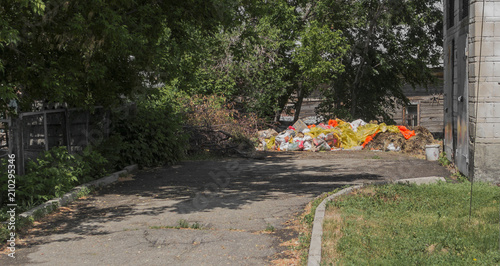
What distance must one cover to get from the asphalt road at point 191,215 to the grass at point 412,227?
86 cm

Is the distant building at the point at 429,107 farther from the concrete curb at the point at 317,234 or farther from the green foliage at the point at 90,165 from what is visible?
the concrete curb at the point at 317,234

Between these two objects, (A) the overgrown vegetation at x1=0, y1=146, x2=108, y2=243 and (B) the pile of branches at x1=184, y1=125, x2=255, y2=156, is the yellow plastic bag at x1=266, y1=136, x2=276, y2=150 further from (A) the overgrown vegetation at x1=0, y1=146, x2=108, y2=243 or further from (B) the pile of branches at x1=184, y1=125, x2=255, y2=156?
(A) the overgrown vegetation at x1=0, y1=146, x2=108, y2=243

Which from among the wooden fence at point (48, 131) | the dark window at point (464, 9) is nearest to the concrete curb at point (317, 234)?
the dark window at point (464, 9)

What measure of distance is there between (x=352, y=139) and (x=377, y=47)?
11772mm

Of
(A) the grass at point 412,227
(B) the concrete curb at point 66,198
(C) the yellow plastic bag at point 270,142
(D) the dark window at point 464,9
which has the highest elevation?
(D) the dark window at point 464,9

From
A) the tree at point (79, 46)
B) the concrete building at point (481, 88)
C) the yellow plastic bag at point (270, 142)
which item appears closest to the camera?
the tree at point (79, 46)

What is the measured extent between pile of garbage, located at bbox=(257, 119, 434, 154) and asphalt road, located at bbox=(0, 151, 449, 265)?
5260mm

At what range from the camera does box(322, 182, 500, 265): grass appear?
248 inches

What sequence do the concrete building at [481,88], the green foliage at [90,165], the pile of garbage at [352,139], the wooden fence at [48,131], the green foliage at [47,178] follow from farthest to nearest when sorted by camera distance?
1. the pile of garbage at [352,139]
2. the concrete building at [481,88]
3. the green foliage at [90,165]
4. the wooden fence at [48,131]
5. the green foliage at [47,178]

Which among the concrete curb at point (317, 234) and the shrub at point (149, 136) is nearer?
the concrete curb at point (317, 234)

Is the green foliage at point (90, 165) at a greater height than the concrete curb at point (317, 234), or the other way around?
the green foliage at point (90, 165)

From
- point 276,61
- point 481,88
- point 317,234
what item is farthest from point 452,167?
point 276,61

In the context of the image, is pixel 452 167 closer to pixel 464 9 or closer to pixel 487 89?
pixel 487 89

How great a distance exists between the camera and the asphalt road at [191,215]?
7113 millimetres
